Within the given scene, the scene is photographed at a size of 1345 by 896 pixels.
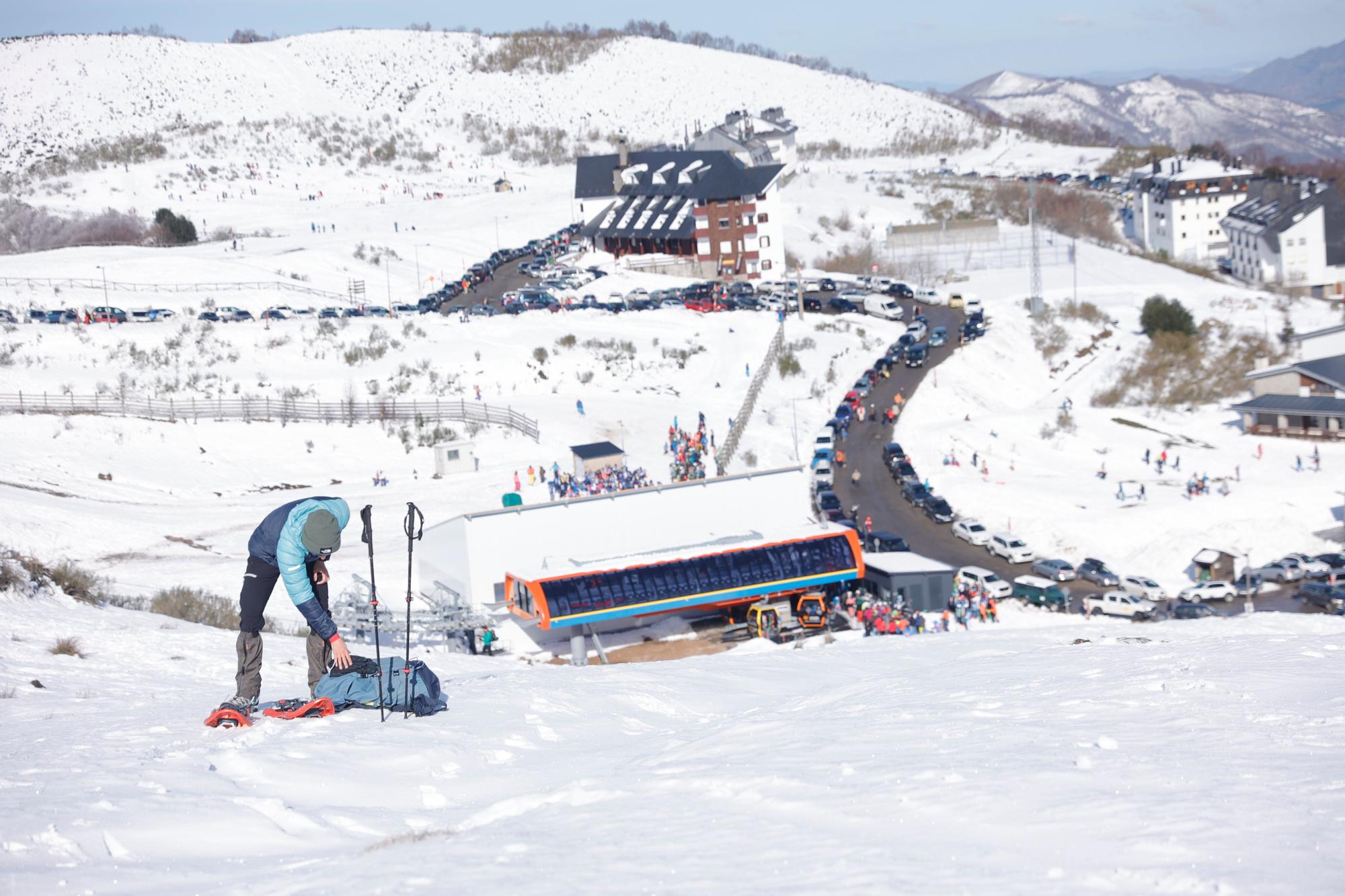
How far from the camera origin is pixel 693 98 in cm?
15150

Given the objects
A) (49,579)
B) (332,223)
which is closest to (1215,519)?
(49,579)

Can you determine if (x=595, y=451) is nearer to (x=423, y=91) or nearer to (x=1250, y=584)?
(x=1250, y=584)

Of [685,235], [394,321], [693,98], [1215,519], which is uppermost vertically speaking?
[693,98]

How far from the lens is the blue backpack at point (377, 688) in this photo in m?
9.44

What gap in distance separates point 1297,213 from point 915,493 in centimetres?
4965

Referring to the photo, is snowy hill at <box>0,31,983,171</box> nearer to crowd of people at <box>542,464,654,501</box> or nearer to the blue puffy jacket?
crowd of people at <box>542,464,654,501</box>

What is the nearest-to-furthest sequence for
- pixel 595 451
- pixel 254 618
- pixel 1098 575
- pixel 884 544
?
pixel 254 618 → pixel 1098 575 → pixel 884 544 → pixel 595 451

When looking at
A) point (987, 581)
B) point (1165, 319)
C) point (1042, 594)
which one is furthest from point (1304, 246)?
point (1042, 594)

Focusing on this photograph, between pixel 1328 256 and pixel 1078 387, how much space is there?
110 feet

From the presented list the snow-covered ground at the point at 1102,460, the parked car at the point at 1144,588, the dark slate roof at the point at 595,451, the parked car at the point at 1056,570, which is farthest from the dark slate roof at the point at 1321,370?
the dark slate roof at the point at 595,451

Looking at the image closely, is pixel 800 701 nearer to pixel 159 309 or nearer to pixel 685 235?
pixel 159 309

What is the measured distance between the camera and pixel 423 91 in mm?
139000

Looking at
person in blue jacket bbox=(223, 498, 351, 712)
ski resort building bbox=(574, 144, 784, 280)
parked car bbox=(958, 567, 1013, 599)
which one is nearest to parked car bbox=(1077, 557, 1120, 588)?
parked car bbox=(958, 567, 1013, 599)

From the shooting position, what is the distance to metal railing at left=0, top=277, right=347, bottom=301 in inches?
2229
